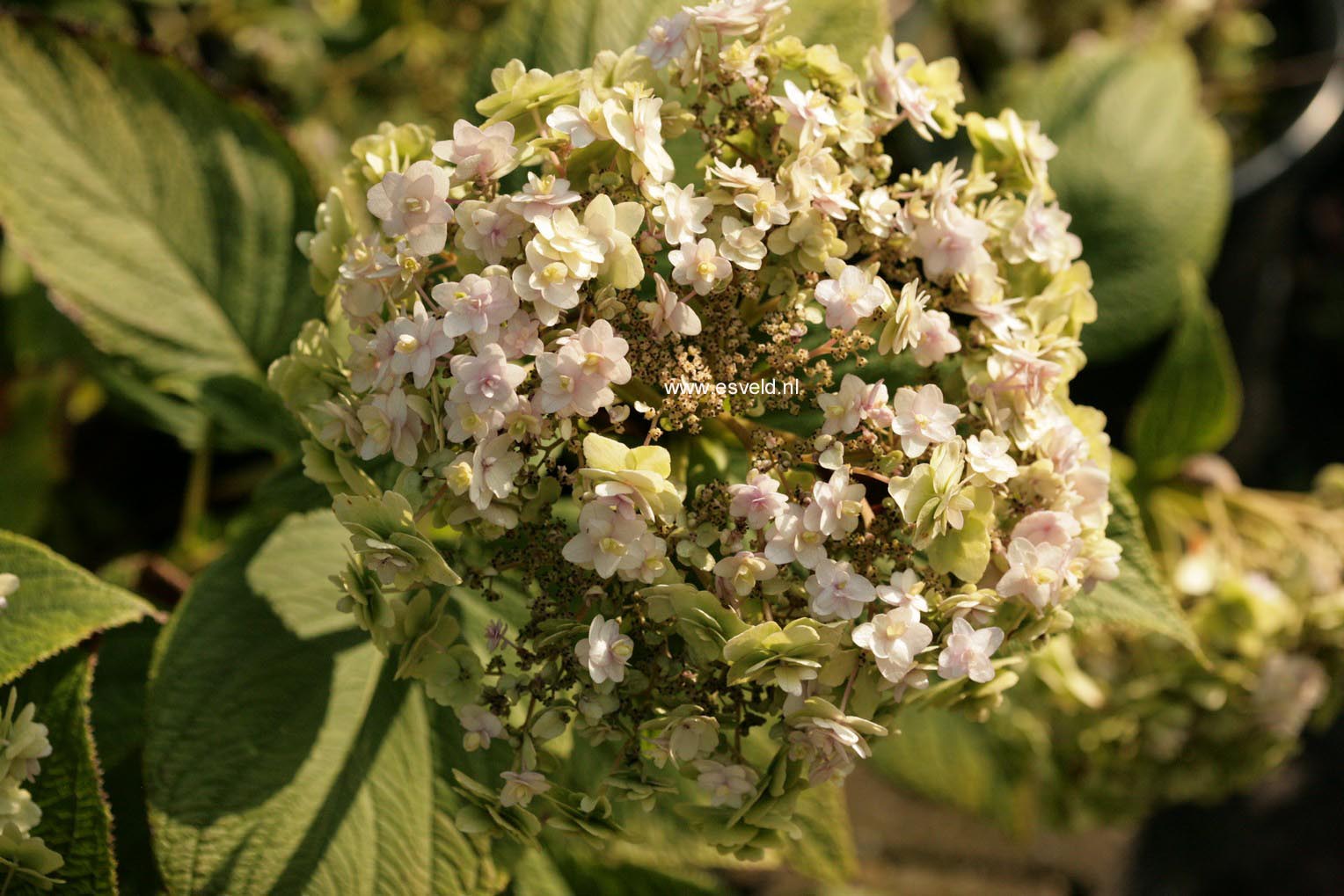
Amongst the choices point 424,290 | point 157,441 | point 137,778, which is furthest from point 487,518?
point 157,441

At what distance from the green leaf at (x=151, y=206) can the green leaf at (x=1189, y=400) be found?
35.6 inches

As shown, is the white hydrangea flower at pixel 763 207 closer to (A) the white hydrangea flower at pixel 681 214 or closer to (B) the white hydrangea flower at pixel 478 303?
(A) the white hydrangea flower at pixel 681 214

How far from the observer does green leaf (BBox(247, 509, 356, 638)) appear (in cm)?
79

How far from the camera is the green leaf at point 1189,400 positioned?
1170 mm

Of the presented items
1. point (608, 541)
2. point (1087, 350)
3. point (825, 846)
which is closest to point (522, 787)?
point (608, 541)

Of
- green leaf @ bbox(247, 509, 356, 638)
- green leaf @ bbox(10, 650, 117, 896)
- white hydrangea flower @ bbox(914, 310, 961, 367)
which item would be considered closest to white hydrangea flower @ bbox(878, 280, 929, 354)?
white hydrangea flower @ bbox(914, 310, 961, 367)

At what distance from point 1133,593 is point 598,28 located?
0.56m

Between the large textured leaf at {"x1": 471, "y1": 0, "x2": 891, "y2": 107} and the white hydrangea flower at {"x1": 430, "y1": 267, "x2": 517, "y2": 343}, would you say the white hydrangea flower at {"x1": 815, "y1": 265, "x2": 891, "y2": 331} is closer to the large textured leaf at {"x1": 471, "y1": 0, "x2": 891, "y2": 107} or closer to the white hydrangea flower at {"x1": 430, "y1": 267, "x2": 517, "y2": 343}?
the white hydrangea flower at {"x1": 430, "y1": 267, "x2": 517, "y2": 343}

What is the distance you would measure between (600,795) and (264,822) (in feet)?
0.88

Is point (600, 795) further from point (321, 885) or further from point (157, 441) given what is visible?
Result: point (157, 441)

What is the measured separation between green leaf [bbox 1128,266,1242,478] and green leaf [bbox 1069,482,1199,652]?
0.50 metres

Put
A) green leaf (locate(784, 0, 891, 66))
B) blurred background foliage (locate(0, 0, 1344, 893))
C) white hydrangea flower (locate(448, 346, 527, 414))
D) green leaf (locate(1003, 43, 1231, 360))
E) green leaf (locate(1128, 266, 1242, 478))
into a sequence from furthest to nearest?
green leaf (locate(1003, 43, 1231, 360)) < green leaf (locate(1128, 266, 1242, 478)) < blurred background foliage (locate(0, 0, 1344, 893)) < green leaf (locate(784, 0, 891, 66)) < white hydrangea flower (locate(448, 346, 527, 414))

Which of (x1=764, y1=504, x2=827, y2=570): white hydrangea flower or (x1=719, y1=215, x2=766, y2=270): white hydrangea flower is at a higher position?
(x1=719, y1=215, x2=766, y2=270): white hydrangea flower

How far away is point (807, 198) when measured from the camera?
586 mm
